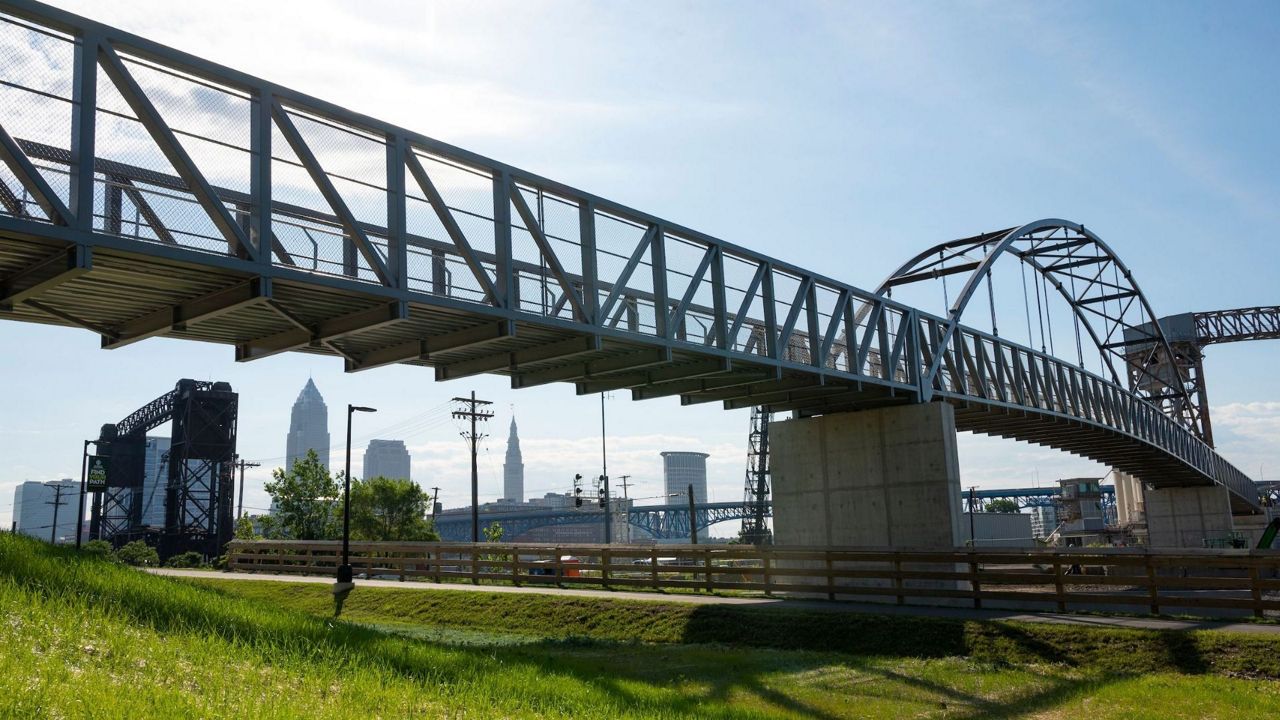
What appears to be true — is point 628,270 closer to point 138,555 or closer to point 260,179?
point 260,179

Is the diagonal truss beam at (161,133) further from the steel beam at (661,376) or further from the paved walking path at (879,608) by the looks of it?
the steel beam at (661,376)

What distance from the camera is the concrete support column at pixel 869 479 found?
29.1 metres

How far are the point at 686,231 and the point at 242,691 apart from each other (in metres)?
16.1

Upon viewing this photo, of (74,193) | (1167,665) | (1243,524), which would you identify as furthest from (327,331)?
(1243,524)

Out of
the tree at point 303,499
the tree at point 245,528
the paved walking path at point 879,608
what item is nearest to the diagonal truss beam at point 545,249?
the paved walking path at point 879,608

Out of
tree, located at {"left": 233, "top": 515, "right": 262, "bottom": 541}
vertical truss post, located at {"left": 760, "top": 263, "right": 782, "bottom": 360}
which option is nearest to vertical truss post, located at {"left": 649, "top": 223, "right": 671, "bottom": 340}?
vertical truss post, located at {"left": 760, "top": 263, "right": 782, "bottom": 360}

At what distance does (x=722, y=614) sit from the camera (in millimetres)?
21734

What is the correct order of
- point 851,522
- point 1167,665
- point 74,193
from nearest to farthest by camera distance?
1. point 74,193
2. point 1167,665
3. point 851,522

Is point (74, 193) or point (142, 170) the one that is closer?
point (74, 193)

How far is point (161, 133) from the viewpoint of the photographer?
13461mm

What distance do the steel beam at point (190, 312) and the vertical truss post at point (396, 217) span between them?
228 centimetres

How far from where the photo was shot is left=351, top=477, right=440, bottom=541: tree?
230 ft

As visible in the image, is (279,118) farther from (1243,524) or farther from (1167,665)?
(1243,524)

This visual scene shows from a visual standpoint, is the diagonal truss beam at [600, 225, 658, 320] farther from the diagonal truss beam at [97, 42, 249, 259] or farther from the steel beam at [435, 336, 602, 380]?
the diagonal truss beam at [97, 42, 249, 259]
